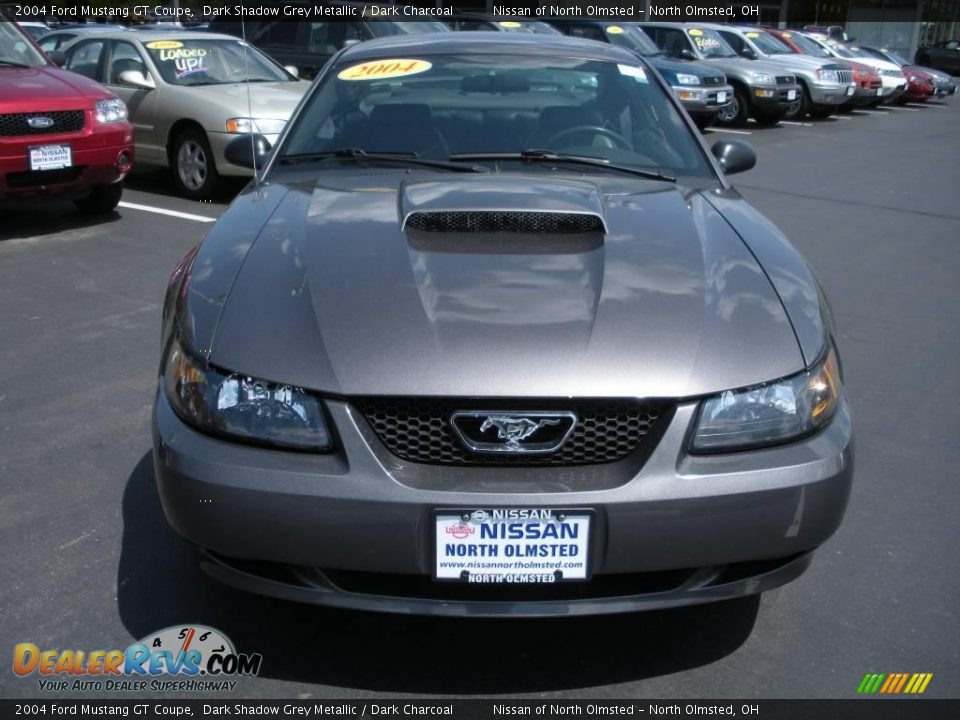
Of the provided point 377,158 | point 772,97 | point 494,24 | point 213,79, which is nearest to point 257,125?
point 213,79

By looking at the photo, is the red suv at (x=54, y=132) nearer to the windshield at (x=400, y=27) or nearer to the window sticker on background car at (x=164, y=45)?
the window sticker on background car at (x=164, y=45)

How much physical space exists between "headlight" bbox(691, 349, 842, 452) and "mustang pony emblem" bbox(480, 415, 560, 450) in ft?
1.18

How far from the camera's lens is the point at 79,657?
106 inches

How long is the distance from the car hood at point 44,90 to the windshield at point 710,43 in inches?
502

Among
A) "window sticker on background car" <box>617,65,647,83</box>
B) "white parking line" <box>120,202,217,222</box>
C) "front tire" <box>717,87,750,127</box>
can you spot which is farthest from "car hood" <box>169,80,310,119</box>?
"front tire" <box>717,87,750,127</box>

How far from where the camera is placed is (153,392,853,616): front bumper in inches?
89.9

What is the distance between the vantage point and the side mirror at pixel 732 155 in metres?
4.17

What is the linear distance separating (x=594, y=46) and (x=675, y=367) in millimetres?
2488

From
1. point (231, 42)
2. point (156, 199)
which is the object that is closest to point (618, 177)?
point (156, 199)

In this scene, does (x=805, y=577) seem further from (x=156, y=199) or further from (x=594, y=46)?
(x=156, y=199)

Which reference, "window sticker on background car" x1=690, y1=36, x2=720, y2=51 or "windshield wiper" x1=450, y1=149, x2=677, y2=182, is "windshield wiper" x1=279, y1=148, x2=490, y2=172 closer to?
"windshield wiper" x1=450, y1=149, x2=677, y2=182

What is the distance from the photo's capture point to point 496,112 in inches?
154

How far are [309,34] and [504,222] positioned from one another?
11.2m
